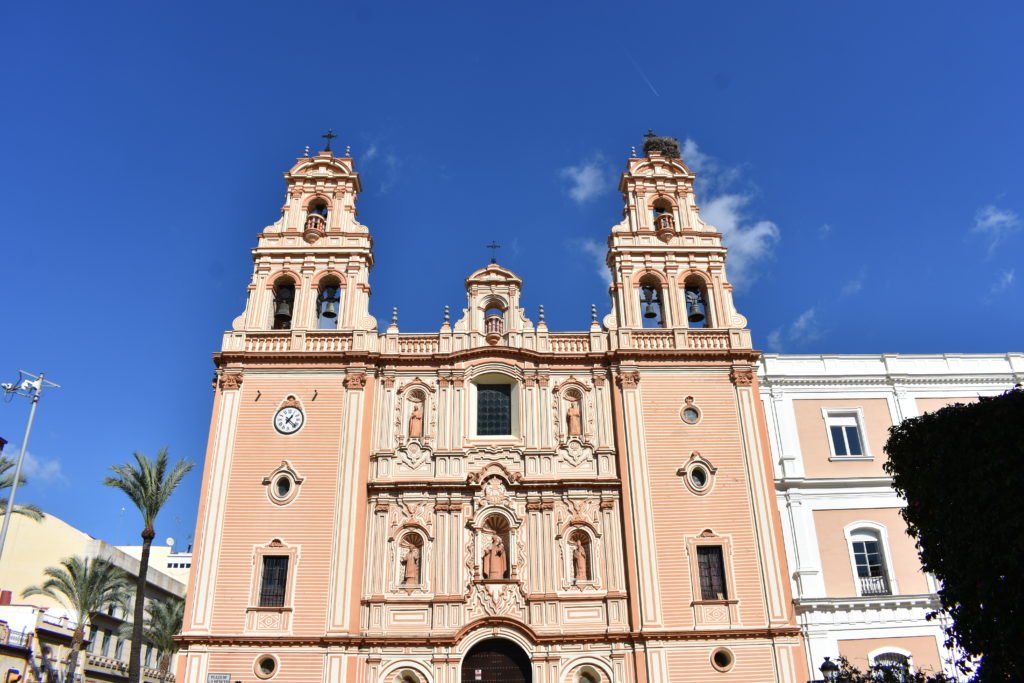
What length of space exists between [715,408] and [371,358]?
12.3 meters

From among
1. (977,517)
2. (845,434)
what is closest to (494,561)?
(845,434)

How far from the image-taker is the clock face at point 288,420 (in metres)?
29.3

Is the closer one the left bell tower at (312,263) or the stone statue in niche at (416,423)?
the stone statue in niche at (416,423)

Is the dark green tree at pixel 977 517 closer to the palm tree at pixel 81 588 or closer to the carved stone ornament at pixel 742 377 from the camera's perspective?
the carved stone ornament at pixel 742 377

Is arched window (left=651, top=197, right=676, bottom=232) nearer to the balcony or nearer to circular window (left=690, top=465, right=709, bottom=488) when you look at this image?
circular window (left=690, top=465, right=709, bottom=488)

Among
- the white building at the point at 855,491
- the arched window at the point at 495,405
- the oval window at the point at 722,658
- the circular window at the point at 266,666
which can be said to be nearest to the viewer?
the circular window at the point at 266,666

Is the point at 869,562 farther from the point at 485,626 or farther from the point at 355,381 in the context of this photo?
the point at 355,381

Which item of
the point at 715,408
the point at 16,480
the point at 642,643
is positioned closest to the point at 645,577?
the point at 642,643

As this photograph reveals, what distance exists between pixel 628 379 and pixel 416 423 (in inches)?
299

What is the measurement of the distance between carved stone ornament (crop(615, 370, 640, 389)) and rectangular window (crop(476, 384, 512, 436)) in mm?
3916

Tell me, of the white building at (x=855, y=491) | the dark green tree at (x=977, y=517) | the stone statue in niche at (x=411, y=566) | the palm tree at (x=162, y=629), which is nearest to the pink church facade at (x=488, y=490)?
the stone statue in niche at (x=411, y=566)

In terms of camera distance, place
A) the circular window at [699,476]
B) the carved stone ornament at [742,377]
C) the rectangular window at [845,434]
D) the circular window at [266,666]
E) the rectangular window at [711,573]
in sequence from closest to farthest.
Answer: the circular window at [266,666] → the rectangular window at [711,573] → the circular window at [699,476] → the rectangular window at [845,434] → the carved stone ornament at [742,377]

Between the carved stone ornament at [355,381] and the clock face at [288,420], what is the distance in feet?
6.26

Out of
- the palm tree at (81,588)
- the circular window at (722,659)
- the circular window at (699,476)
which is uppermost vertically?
the circular window at (699,476)
